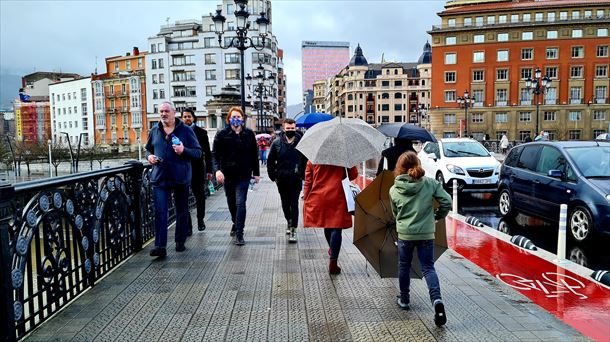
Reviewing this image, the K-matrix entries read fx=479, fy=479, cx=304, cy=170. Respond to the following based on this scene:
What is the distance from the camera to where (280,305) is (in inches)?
185

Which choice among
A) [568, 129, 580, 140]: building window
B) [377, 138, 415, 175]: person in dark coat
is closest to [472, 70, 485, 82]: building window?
[568, 129, 580, 140]: building window

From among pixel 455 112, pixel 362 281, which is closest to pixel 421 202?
pixel 362 281

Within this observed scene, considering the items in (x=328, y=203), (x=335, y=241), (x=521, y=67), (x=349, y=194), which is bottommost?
(x=335, y=241)

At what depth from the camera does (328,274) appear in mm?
5789

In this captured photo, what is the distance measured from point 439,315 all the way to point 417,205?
97 centimetres

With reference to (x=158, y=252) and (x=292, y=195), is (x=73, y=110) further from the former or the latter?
(x=158, y=252)

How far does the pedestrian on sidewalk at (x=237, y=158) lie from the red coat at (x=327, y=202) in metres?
1.89

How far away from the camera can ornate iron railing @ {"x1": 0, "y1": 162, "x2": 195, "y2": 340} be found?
3584 mm

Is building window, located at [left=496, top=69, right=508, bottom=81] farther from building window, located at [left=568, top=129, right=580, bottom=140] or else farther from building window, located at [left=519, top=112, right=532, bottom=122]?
building window, located at [left=568, top=129, right=580, bottom=140]

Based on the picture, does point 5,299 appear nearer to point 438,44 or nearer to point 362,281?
point 362,281

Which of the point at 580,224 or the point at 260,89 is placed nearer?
the point at 580,224

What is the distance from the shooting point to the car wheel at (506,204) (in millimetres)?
10390

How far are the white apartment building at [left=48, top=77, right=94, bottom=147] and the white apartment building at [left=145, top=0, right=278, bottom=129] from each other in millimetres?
19859

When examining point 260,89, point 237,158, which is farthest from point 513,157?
point 260,89
